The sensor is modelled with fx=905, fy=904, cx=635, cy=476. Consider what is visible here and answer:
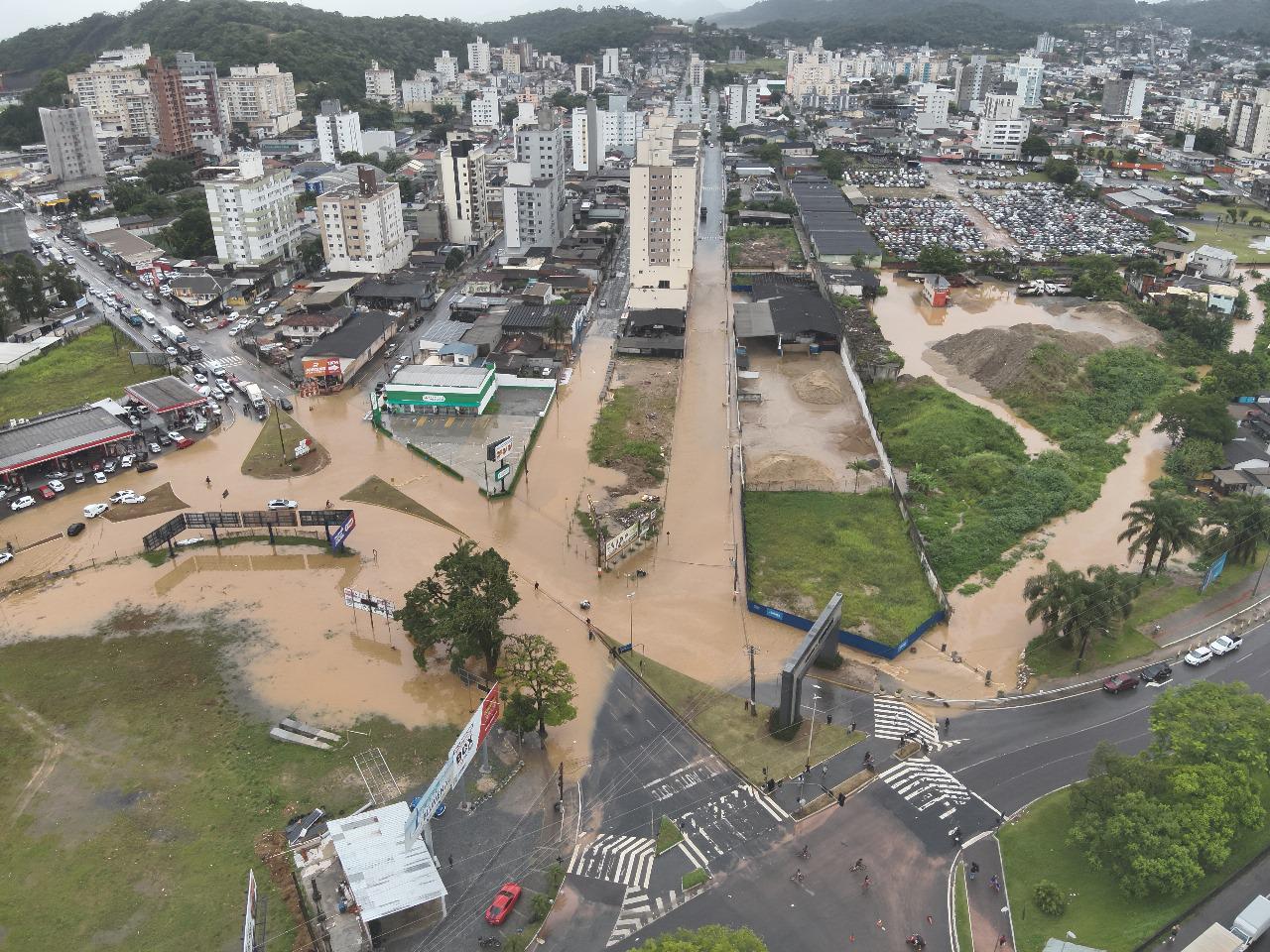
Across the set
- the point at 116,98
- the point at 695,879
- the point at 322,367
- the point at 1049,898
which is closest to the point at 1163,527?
the point at 1049,898

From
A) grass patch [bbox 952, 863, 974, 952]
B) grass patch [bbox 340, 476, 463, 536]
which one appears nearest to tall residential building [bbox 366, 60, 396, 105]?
grass patch [bbox 340, 476, 463, 536]

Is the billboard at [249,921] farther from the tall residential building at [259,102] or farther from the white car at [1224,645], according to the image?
the tall residential building at [259,102]

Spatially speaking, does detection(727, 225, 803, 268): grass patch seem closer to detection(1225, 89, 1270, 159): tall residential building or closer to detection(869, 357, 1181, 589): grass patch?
detection(869, 357, 1181, 589): grass patch

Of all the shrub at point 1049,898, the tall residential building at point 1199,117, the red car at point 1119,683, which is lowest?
the red car at point 1119,683

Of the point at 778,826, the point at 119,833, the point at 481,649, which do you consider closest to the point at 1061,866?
the point at 778,826

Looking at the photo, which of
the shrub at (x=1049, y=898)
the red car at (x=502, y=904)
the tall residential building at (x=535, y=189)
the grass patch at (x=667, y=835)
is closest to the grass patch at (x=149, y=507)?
the red car at (x=502, y=904)
